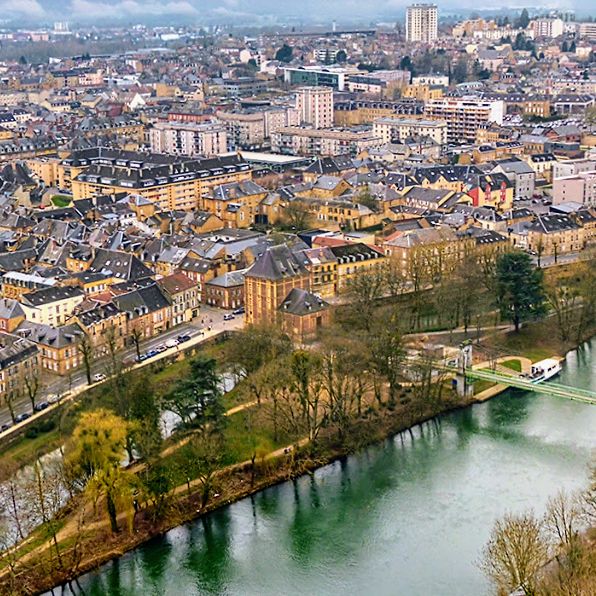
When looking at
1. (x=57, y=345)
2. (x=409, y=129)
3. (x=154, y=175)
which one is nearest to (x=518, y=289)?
(x=57, y=345)

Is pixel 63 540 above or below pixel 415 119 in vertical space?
below

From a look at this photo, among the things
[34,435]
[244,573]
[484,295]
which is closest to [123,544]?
[244,573]

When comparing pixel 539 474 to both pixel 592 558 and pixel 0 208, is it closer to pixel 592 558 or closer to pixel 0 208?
pixel 592 558

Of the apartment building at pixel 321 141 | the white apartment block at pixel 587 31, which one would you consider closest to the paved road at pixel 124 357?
the apartment building at pixel 321 141

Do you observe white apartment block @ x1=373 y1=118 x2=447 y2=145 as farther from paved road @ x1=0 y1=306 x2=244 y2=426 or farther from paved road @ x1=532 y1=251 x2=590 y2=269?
paved road @ x1=0 y1=306 x2=244 y2=426

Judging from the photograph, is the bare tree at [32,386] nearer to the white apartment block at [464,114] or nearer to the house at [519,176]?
the house at [519,176]

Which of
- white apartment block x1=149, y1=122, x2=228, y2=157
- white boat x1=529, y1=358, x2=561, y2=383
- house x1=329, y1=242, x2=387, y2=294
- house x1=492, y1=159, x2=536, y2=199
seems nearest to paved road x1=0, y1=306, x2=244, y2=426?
house x1=329, y1=242, x2=387, y2=294

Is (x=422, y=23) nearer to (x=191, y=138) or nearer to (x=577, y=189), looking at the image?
(x=191, y=138)
